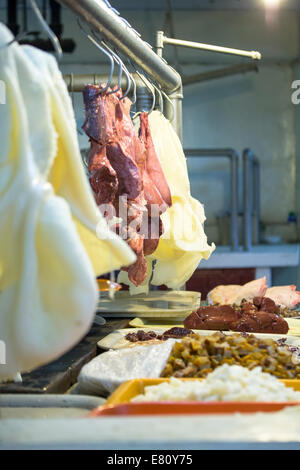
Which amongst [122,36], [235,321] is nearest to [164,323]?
[235,321]

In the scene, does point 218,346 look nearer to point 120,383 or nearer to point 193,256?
point 120,383

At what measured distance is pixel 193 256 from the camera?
2.92 meters

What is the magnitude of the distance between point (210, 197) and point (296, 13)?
2446 mm

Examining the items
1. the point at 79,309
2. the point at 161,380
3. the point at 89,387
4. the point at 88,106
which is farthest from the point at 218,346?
the point at 88,106

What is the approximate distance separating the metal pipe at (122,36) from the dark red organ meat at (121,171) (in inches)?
7.0

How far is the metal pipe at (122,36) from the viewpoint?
1.80 meters

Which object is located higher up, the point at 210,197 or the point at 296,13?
the point at 296,13

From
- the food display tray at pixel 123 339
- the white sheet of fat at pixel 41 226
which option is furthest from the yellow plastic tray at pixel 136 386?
the food display tray at pixel 123 339

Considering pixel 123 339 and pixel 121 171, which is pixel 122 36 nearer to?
pixel 121 171

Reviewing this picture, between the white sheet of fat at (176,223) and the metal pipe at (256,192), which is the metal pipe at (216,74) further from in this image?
the white sheet of fat at (176,223)

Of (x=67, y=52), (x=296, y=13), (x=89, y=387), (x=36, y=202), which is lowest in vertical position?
(x=89, y=387)

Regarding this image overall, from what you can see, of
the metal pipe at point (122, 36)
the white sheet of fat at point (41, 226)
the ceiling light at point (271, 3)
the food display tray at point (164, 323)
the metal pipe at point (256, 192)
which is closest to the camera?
the white sheet of fat at point (41, 226)

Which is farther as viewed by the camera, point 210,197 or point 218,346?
point 210,197

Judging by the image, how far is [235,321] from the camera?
8.41 ft
